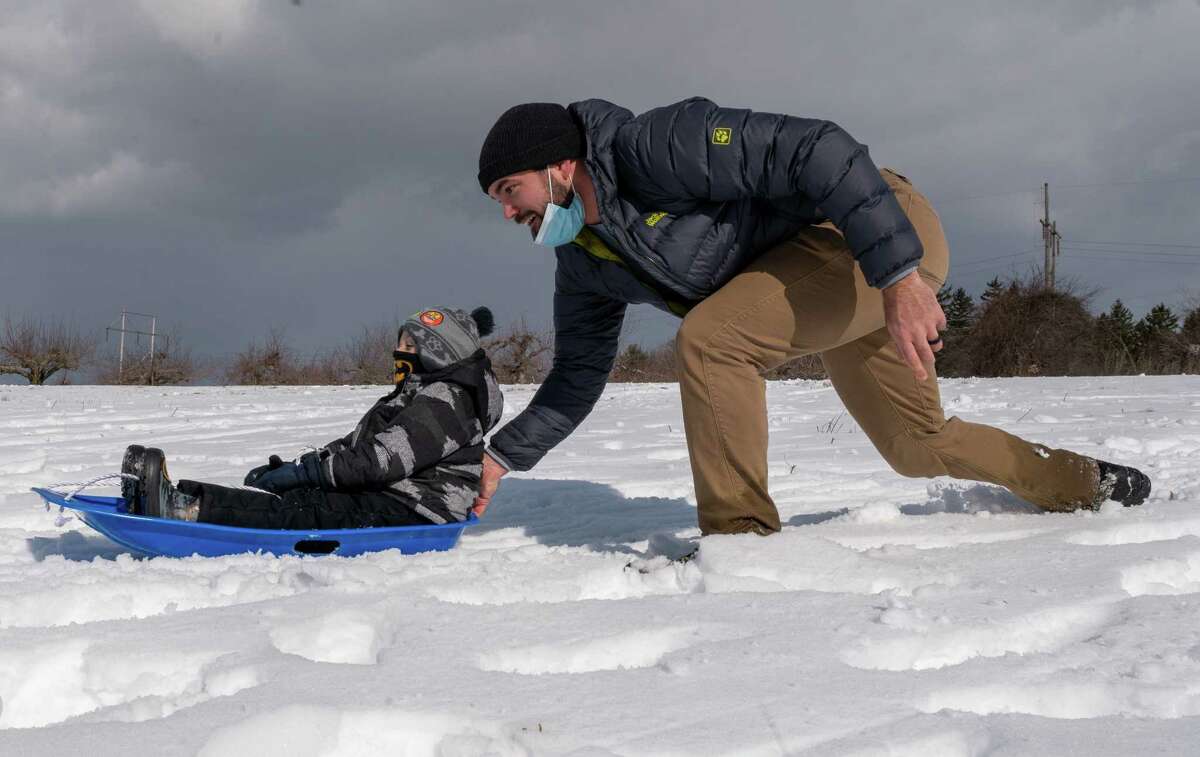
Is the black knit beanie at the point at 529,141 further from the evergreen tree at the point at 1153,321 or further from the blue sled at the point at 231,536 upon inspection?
the evergreen tree at the point at 1153,321

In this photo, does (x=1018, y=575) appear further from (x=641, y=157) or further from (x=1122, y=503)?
(x=641, y=157)

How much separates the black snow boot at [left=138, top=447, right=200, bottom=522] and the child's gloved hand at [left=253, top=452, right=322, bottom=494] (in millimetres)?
475

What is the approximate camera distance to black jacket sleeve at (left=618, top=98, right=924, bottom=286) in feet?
7.66

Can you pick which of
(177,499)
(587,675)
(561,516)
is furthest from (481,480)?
(587,675)

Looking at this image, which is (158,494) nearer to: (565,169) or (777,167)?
(565,169)

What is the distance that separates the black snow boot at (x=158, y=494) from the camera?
8.93ft

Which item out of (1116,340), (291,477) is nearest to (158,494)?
(291,477)

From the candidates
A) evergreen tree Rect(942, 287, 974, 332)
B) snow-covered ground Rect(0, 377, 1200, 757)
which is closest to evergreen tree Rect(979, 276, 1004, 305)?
evergreen tree Rect(942, 287, 974, 332)

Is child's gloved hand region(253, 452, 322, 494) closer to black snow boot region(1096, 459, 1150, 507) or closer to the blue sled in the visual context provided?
the blue sled

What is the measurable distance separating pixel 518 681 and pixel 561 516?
1993 mm

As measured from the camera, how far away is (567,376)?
334 cm

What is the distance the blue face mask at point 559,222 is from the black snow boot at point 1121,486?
1.94 m

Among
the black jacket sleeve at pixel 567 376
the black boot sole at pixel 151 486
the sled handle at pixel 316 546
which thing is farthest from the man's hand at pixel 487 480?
the black boot sole at pixel 151 486

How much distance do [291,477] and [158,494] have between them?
0.60 m
